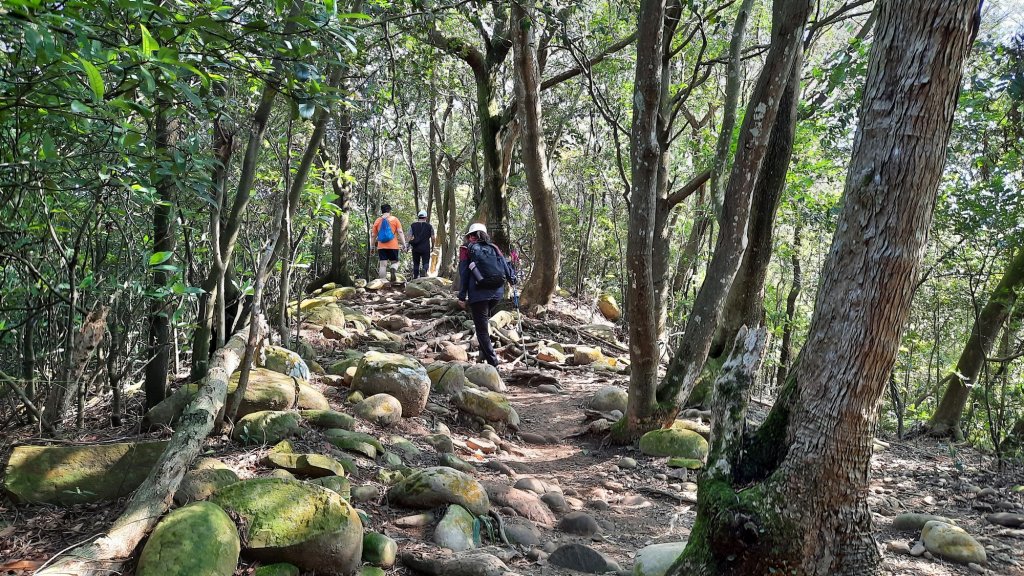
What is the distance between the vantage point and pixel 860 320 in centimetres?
288

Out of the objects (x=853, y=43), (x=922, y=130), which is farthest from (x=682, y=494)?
(x=853, y=43)

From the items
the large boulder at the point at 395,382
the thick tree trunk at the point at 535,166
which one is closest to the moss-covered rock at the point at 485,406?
the large boulder at the point at 395,382

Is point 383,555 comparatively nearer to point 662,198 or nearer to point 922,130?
point 922,130

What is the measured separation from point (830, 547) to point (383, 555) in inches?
91.6

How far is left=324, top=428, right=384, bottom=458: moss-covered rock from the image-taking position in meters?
5.27

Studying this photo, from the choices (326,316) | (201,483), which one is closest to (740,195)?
(201,483)

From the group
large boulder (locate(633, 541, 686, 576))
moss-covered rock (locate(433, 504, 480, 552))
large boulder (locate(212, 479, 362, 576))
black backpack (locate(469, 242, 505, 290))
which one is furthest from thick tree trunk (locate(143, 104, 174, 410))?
black backpack (locate(469, 242, 505, 290))

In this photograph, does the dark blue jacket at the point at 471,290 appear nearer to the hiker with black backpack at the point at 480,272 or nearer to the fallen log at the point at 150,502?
the hiker with black backpack at the point at 480,272

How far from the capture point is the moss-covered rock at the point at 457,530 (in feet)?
13.5

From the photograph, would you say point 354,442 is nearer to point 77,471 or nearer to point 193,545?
point 77,471

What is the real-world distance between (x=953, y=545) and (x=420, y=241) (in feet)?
43.0

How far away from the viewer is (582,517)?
503 centimetres

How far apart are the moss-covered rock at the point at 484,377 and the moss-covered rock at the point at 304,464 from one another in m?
4.32

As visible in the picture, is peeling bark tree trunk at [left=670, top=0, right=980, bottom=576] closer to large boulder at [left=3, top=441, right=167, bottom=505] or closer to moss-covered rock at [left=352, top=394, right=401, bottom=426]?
large boulder at [left=3, top=441, right=167, bottom=505]
